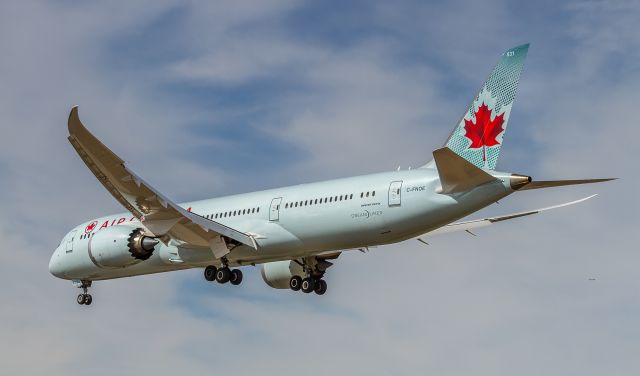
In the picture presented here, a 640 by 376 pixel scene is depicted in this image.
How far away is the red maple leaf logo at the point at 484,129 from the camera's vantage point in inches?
1597

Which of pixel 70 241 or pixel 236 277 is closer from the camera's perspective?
pixel 236 277

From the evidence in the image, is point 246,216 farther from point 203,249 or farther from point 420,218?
point 420,218

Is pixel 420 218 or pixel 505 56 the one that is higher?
pixel 505 56

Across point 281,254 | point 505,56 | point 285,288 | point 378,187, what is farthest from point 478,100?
point 285,288

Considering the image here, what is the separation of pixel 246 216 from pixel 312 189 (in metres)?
3.22

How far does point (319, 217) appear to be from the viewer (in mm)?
42312

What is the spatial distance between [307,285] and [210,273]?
150 inches

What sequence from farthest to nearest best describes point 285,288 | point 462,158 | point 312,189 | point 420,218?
point 285,288 → point 312,189 → point 420,218 → point 462,158

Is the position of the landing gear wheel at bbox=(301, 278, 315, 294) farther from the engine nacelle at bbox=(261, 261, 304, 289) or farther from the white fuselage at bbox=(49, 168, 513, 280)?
the white fuselage at bbox=(49, 168, 513, 280)

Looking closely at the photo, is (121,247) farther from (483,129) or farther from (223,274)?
(483,129)

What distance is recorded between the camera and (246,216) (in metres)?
45.3

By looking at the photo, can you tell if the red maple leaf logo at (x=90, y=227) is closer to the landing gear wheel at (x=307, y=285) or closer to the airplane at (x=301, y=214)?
the airplane at (x=301, y=214)

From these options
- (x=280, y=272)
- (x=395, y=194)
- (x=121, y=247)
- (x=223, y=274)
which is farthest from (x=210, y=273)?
(x=395, y=194)

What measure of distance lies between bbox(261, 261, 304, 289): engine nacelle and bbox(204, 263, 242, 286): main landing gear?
313 centimetres
